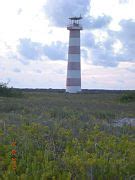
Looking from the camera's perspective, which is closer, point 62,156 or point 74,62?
point 62,156

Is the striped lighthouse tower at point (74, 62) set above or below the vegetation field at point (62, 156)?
above

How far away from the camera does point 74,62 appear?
62094mm

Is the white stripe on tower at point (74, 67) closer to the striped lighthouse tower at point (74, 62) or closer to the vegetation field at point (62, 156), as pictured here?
the striped lighthouse tower at point (74, 62)

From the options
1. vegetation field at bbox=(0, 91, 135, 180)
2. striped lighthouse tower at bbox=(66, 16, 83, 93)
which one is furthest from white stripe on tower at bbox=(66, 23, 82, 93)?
vegetation field at bbox=(0, 91, 135, 180)

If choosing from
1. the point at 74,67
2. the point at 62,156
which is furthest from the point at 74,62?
the point at 62,156

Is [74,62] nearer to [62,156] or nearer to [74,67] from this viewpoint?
[74,67]

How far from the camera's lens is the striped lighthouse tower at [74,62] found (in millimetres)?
61281

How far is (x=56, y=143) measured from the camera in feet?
35.3

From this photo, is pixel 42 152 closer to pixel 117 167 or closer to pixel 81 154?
pixel 81 154

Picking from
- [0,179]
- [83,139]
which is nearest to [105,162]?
[0,179]

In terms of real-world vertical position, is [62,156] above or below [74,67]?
below

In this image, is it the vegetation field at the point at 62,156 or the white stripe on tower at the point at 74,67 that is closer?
the vegetation field at the point at 62,156

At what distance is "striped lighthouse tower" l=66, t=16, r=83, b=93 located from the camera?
201 feet

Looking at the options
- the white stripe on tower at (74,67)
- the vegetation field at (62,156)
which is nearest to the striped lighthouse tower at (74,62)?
the white stripe on tower at (74,67)
